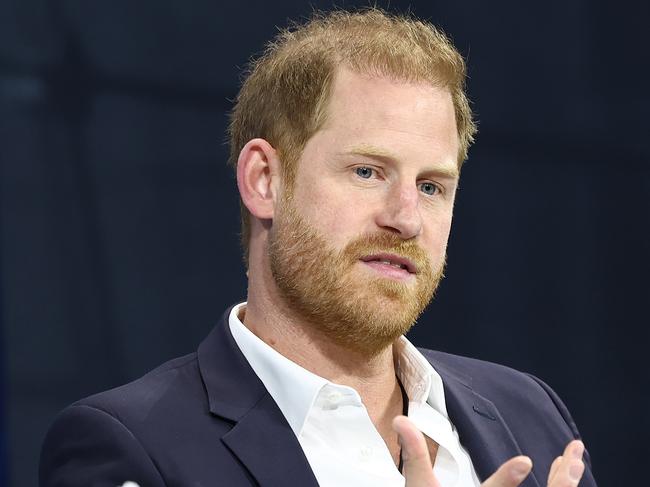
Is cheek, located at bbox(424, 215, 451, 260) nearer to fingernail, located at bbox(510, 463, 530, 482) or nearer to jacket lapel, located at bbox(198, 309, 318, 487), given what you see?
jacket lapel, located at bbox(198, 309, 318, 487)

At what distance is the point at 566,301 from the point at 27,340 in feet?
5.39

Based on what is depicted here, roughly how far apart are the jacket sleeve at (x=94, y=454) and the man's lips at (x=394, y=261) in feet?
1.75

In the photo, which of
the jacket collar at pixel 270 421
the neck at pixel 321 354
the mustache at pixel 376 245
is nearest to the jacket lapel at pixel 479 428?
the jacket collar at pixel 270 421

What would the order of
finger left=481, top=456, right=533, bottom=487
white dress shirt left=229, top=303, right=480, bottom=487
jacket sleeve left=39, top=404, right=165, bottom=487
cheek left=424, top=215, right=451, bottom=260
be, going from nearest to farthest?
finger left=481, top=456, right=533, bottom=487 → jacket sleeve left=39, top=404, right=165, bottom=487 → white dress shirt left=229, top=303, right=480, bottom=487 → cheek left=424, top=215, right=451, bottom=260

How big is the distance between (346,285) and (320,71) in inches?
17.3

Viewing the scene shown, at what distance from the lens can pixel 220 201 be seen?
321cm

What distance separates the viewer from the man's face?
2.11 meters

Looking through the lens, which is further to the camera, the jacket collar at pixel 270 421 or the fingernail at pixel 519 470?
the jacket collar at pixel 270 421

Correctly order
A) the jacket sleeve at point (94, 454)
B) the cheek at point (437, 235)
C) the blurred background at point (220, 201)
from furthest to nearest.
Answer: the blurred background at point (220, 201) < the cheek at point (437, 235) < the jacket sleeve at point (94, 454)

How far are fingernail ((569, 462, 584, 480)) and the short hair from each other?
76 cm

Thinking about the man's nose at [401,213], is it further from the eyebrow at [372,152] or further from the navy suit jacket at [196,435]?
the navy suit jacket at [196,435]

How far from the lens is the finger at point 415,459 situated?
172cm

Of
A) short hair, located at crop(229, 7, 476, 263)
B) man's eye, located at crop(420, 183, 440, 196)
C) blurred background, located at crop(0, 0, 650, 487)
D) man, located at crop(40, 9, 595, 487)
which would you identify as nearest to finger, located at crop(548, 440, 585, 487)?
man, located at crop(40, 9, 595, 487)

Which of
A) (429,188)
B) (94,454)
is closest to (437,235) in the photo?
(429,188)
